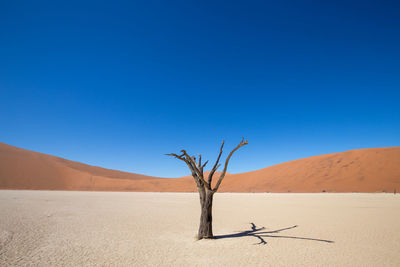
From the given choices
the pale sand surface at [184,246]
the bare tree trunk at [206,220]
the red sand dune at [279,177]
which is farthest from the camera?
the red sand dune at [279,177]

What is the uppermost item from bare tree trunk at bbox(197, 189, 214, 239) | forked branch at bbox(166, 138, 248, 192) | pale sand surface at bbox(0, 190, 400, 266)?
forked branch at bbox(166, 138, 248, 192)

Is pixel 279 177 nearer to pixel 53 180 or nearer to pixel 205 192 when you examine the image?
pixel 205 192

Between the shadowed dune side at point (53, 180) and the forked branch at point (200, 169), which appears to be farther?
the shadowed dune side at point (53, 180)

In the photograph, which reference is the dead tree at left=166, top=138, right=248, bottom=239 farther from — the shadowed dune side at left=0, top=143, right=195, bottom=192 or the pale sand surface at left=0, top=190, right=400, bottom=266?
the shadowed dune side at left=0, top=143, right=195, bottom=192

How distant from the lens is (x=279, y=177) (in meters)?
48.7

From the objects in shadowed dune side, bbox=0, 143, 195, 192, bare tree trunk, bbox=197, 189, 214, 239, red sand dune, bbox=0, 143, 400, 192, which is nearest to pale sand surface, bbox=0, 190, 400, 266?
bare tree trunk, bbox=197, 189, 214, 239

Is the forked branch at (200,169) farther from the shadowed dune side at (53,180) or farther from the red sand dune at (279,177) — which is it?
the shadowed dune side at (53,180)

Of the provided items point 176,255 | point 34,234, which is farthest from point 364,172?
point 34,234

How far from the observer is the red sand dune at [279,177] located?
1419 inches

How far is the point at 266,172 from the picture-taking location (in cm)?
5556

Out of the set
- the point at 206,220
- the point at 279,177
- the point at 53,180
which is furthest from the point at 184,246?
the point at 53,180

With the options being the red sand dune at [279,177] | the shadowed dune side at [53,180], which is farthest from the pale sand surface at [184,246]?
the shadowed dune side at [53,180]

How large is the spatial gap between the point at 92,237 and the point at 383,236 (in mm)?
9714

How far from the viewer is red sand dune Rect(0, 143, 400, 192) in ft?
118
